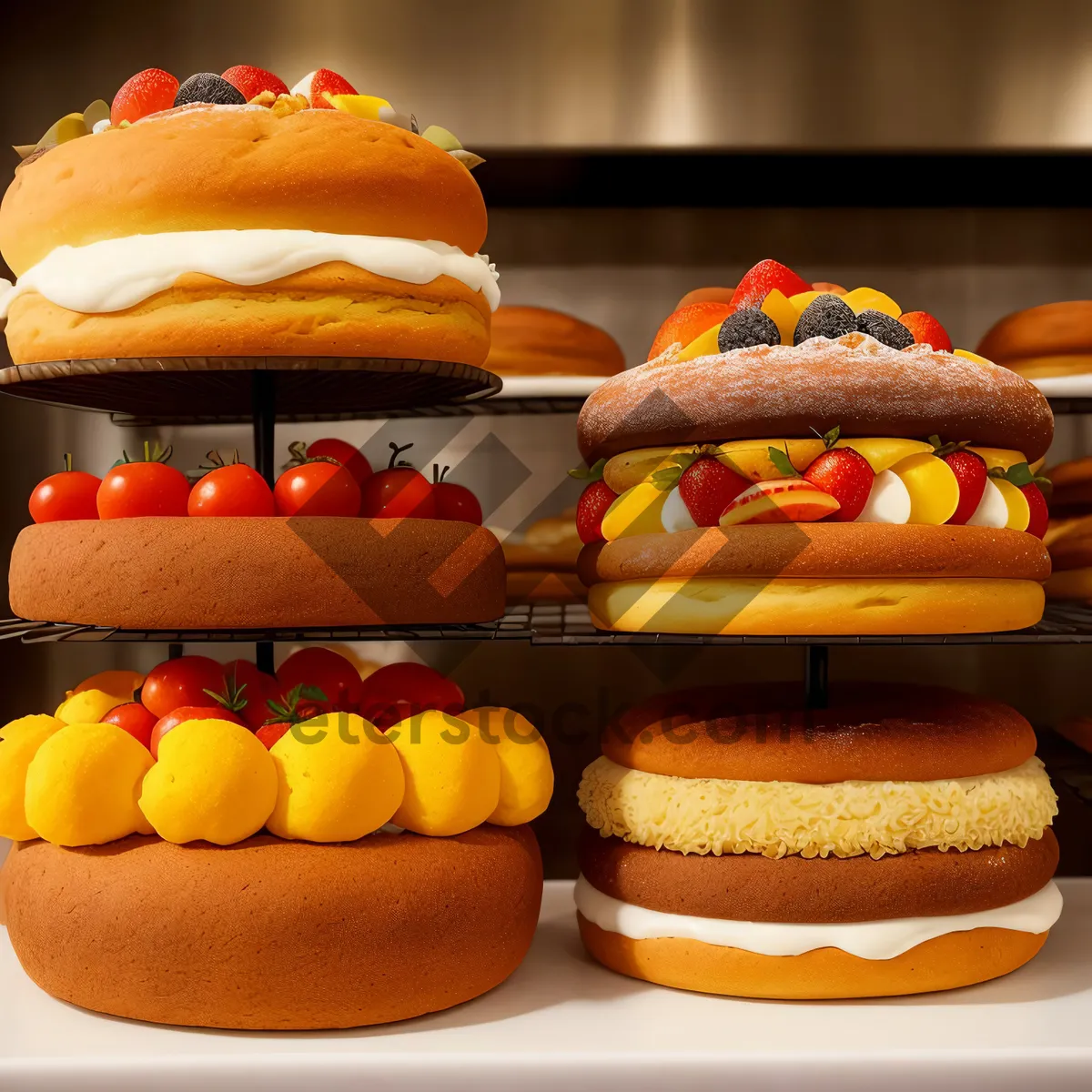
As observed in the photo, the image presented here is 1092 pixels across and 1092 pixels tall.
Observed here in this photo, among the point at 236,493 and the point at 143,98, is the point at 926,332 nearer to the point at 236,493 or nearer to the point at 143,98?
the point at 236,493

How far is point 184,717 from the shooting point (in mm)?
1338

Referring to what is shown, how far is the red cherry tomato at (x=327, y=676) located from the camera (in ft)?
5.05

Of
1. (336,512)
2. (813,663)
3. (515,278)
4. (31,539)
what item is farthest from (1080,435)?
(31,539)

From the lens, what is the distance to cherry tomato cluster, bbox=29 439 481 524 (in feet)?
4.35

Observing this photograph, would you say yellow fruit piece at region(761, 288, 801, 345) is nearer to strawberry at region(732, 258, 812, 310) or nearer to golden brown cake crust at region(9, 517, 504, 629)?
strawberry at region(732, 258, 812, 310)

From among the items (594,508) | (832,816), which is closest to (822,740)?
(832,816)

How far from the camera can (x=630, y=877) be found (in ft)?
4.62

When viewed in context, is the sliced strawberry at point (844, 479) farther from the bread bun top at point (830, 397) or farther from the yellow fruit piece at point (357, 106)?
the yellow fruit piece at point (357, 106)

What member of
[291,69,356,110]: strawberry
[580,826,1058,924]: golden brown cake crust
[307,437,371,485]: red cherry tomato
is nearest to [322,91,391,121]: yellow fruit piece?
[291,69,356,110]: strawberry

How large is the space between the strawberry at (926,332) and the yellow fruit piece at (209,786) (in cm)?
100

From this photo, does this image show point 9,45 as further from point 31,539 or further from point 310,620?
point 310,620

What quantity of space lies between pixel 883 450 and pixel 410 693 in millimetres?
705

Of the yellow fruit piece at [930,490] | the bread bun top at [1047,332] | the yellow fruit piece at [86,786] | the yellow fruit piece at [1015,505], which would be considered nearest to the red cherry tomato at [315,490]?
the yellow fruit piece at [86,786]

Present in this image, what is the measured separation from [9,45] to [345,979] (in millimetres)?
1841
